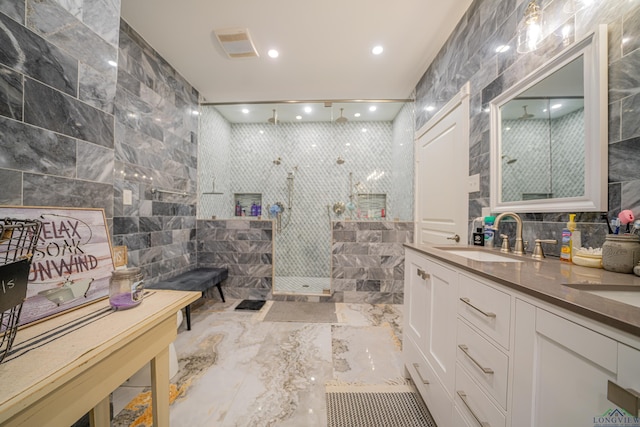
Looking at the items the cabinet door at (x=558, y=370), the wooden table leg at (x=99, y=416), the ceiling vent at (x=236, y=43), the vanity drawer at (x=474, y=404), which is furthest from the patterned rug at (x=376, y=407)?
the ceiling vent at (x=236, y=43)

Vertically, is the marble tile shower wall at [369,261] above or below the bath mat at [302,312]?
above

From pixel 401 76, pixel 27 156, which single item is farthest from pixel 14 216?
pixel 401 76

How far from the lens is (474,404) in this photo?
874 millimetres

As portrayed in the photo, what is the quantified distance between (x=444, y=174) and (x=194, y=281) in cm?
286

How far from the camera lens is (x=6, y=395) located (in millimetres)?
402

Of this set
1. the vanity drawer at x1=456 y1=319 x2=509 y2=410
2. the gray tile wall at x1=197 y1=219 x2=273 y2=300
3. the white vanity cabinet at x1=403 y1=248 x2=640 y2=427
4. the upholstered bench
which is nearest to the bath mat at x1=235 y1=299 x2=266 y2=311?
the gray tile wall at x1=197 y1=219 x2=273 y2=300

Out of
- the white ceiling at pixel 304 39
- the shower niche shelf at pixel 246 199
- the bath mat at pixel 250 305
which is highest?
the white ceiling at pixel 304 39

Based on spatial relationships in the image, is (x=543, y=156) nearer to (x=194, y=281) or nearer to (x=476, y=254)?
(x=476, y=254)

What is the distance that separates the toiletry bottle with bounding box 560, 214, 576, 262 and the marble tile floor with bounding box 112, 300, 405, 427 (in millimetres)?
1299

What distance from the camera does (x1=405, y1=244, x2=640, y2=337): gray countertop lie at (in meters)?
0.47

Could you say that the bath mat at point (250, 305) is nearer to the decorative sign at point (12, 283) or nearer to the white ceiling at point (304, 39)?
the decorative sign at point (12, 283)

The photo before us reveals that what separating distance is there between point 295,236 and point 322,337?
80.8 inches

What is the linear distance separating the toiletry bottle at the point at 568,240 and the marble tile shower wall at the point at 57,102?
2149mm

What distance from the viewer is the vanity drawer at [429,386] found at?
1.07 meters
